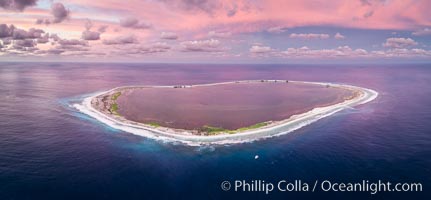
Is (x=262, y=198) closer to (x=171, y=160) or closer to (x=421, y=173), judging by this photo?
(x=171, y=160)

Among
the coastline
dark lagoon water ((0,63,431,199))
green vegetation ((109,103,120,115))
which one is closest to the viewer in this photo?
dark lagoon water ((0,63,431,199))

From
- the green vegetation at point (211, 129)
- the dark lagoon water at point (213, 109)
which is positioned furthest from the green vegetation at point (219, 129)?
the dark lagoon water at point (213, 109)

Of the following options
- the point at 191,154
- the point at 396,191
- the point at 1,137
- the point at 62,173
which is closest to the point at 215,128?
the point at 191,154

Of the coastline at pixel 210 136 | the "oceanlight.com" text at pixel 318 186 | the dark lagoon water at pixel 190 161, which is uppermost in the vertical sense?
the coastline at pixel 210 136

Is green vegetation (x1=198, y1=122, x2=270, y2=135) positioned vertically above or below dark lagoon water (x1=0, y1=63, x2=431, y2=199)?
above

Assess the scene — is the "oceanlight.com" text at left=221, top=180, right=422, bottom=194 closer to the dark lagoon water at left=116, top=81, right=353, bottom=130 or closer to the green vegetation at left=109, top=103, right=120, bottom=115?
the dark lagoon water at left=116, top=81, right=353, bottom=130

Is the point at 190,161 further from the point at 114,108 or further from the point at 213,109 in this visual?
the point at 114,108

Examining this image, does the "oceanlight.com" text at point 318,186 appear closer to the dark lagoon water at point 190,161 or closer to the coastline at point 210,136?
the dark lagoon water at point 190,161

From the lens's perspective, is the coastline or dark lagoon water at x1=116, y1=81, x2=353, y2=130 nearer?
the coastline

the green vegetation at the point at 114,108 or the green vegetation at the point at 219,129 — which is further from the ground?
the green vegetation at the point at 114,108

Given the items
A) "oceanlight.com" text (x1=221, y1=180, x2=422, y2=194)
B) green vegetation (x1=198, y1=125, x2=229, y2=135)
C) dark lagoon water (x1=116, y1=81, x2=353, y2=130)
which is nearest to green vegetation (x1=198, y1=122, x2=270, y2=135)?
green vegetation (x1=198, y1=125, x2=229, y2=135)

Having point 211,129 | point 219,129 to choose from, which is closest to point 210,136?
point 211,129
